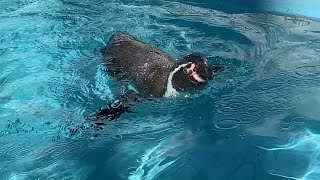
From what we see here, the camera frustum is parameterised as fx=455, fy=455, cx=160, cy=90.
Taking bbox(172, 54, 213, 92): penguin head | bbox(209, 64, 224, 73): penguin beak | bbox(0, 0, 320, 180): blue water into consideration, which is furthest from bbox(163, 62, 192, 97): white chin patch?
bbox(209, 64, 224, 73): penguin beak

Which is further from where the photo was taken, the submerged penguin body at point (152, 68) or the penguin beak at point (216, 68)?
the penguin beak at point (216, 68)

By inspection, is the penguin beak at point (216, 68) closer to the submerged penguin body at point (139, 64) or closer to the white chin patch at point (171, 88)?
the submerged penguin body at point (139, 64)

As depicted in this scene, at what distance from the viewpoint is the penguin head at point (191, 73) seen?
3936 millimetres

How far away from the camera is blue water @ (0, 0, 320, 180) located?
150 inches

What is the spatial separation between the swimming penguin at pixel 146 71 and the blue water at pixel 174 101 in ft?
0.42

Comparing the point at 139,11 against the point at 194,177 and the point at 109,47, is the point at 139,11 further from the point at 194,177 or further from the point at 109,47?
the point at 194,177

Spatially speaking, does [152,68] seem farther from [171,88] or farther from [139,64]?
[171,88]

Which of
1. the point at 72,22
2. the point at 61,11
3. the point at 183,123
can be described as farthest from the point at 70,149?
the point at 61,11

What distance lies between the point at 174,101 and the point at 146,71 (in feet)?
1.45

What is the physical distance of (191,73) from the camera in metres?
3.96

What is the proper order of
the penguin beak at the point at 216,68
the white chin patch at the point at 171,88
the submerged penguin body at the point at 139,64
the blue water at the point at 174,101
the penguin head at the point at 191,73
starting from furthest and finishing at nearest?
the penguin beak at the point at 216,68, the submerged penguin body at the point at 139,64, the white chin patch at the point at 171,88, the penguin head at the point at 191,73, the blue water at the point at 174,101

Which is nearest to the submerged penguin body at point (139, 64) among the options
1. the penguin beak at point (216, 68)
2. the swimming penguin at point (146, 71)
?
the swimming penguin at point (146, 71)

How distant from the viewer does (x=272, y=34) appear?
6020mm

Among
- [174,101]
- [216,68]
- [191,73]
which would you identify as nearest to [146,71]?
[174,101]
